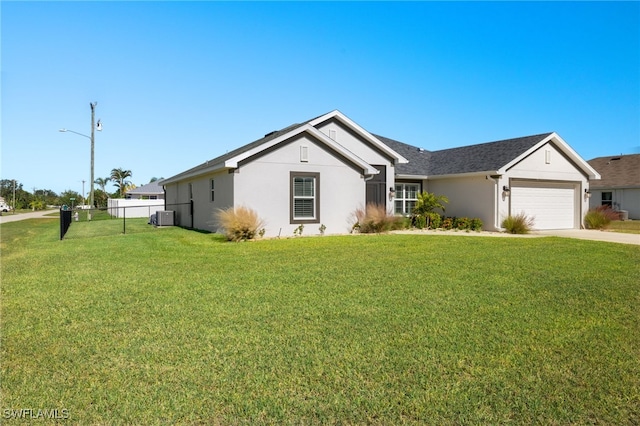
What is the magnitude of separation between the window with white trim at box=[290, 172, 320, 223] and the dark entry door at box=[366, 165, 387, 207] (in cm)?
382

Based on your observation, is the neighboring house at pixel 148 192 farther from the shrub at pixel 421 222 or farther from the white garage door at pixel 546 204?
the white garage door at pixel 546 204

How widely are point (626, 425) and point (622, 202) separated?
34069 millimetres

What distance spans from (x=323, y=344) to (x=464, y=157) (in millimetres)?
20399

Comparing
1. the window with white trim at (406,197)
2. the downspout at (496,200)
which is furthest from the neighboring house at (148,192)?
the downspout at (496,200)

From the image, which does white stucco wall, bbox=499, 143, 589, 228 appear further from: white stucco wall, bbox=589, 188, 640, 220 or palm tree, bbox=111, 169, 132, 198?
palm tree, bbox=111, 169, 132, 198

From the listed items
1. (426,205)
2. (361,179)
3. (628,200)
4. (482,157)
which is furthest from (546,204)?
(628,200)

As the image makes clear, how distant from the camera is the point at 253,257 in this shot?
10.2 metres

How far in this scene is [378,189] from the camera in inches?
784

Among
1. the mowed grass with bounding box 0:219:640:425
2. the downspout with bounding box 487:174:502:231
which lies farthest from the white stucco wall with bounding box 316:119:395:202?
the mowed grass with bounding box 0:219:640:425

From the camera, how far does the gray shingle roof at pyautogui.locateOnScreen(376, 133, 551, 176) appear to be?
2005 cm

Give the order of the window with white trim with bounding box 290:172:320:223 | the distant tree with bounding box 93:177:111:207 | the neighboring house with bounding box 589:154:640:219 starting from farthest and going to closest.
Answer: the distant tree with bounding box 93:177:111:207
the neighboring house with bounding box 589:154:640:219
the window with white trim with bounding box 290:172:320:223

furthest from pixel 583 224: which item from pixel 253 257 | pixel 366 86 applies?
pixel 253 257

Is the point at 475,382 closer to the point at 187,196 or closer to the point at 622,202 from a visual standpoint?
the point at 187,196

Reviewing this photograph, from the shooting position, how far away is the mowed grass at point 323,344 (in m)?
3.12
